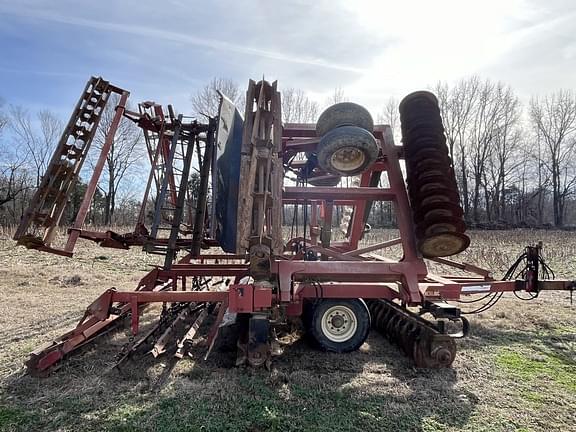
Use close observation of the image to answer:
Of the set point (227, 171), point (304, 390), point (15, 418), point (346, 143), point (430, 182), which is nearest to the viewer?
point (15, 418)

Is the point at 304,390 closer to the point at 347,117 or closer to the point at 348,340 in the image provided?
the point at 348,340

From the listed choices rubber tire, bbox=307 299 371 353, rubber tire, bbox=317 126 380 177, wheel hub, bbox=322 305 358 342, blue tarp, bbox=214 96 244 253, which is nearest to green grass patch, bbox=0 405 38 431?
blue tarp, bbox=214 96 244 253

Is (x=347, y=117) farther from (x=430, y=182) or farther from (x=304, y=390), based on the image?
(x=304, y=390)

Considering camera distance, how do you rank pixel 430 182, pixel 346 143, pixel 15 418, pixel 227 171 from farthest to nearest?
pixel 227 171, pixel 430 182, pixel 346 143, pixel 15 418

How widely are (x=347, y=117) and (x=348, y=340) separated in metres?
2.61

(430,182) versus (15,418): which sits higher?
(430,182)

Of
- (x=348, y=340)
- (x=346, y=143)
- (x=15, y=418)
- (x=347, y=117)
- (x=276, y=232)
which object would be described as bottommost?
(x=15, y=418)

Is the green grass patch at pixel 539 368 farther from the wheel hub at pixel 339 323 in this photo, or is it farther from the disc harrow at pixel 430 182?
the wheel hub at pixel 339 323

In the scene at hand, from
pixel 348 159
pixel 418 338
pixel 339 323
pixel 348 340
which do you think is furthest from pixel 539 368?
pixel 348 159

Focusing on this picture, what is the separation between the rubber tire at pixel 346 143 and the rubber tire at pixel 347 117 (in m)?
0.28

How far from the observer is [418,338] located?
4.20m

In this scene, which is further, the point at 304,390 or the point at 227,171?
the point at 227,171

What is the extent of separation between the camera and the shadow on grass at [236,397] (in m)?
2.98

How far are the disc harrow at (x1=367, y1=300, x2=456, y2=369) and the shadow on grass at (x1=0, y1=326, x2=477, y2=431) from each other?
0.42 ft
